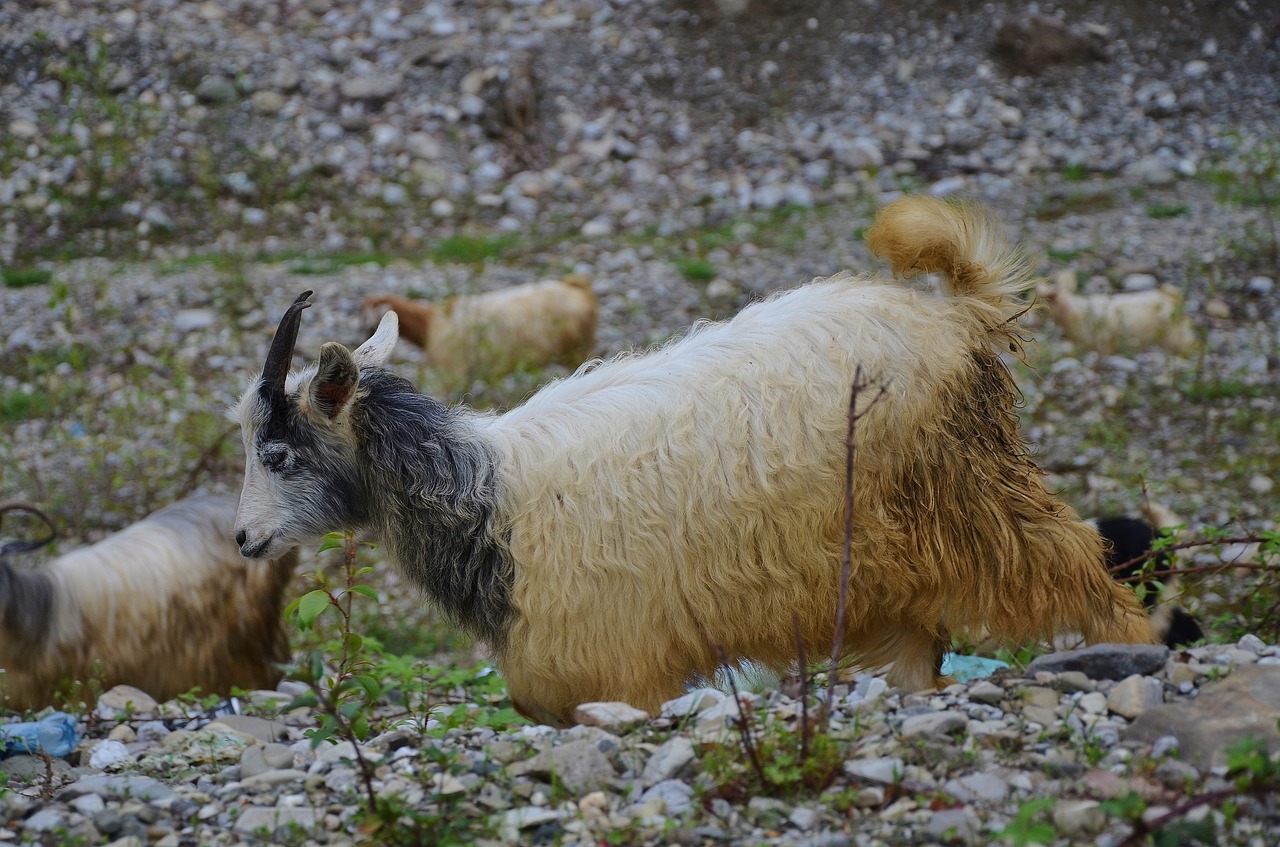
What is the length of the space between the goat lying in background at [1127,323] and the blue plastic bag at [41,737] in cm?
649

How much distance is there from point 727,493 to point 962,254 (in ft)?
3.64

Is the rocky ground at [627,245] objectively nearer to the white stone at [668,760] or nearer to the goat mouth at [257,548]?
the white stone at [668,760]

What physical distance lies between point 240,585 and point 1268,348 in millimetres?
6384

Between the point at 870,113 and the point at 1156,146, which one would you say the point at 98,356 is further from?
the point at 1156,146

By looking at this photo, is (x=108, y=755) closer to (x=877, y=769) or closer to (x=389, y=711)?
(x=389, y=711)

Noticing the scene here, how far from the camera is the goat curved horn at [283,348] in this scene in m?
3.78

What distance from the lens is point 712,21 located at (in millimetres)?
13094

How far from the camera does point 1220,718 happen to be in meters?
2.79

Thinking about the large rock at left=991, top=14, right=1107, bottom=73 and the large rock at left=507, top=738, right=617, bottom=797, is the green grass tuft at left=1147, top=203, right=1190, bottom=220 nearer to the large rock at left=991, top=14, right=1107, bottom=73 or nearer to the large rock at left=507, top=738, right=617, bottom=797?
the large rock at left=991, top=14, right=1107, bottom=73

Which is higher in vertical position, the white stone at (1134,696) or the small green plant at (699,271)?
the small green plant at (699,271)

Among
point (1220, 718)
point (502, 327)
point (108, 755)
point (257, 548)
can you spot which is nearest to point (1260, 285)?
point (502, 327)

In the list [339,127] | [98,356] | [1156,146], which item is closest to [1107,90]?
[1156,146]

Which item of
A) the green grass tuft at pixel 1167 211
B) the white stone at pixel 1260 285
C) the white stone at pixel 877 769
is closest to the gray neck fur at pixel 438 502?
the white stone at pixel 877 769

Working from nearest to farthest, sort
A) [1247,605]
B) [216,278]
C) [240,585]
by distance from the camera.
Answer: [1247,605], [240,585], [216,278]
